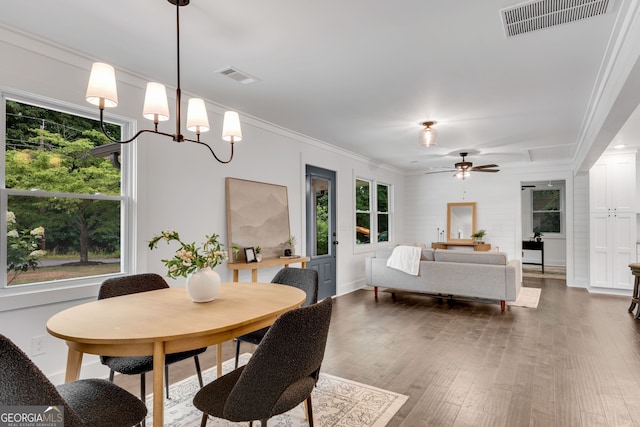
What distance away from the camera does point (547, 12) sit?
2176mm

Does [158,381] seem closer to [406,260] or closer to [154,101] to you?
[154,101]

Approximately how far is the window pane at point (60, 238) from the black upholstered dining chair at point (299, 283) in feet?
4.71

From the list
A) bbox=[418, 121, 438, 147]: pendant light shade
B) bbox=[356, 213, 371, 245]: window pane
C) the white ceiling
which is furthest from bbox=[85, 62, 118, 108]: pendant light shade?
bbox=[356, 213, 371, 245]: window pane

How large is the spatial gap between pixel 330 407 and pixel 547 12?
285 centimetres

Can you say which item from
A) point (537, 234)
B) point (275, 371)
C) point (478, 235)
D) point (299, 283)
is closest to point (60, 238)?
point (299, 283)

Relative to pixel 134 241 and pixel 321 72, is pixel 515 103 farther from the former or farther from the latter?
pixel 134 241

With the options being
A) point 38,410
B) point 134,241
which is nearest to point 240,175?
point 134,241

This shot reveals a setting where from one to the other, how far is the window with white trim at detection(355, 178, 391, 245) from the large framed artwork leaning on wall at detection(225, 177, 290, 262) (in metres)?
2.45

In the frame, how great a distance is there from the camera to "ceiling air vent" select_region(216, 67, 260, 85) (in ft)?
9.93

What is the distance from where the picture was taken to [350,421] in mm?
2256

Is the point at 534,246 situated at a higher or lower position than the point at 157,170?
lower

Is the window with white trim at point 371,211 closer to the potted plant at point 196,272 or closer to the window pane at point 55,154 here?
the window pane at point 55,154

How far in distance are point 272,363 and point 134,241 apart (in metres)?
2.27

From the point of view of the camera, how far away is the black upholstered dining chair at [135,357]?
1.97 metres
